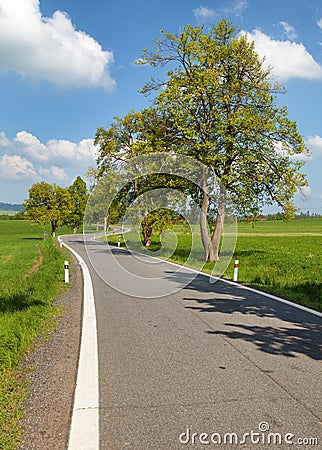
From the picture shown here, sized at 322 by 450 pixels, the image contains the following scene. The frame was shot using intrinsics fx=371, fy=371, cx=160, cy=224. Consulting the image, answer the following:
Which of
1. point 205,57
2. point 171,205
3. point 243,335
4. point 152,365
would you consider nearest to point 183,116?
point 205,57

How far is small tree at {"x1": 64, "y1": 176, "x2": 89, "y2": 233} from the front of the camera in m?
64.6

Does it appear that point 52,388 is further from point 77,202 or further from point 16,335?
point 77,202

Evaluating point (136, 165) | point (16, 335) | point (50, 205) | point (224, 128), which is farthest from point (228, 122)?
point (50, 205)

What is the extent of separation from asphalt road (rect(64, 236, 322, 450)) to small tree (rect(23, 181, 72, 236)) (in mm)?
53499

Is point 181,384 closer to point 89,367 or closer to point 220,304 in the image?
point 89,367

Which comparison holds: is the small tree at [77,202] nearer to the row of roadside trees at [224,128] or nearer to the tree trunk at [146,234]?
the tree trunk at [146,234]

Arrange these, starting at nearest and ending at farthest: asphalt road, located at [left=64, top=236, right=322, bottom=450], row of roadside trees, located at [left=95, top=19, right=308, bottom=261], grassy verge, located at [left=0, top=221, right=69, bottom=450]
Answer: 1. asphalt road, located at [left=64, top=236, right=322, bottom=450]
2. grassy verge, located at [left=0, top=221, right=69, bottom=450]
3. row of roadside trees, located at [left=95, top=19, right=308, bottom=261]

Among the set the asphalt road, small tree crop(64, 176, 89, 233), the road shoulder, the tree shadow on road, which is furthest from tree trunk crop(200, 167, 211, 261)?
small tree crop(64, 176, 89, 233)

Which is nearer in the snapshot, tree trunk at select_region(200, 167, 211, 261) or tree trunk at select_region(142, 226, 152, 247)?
tree trunk at select_region(200, 167, 211, 261)

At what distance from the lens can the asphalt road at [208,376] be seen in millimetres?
3166

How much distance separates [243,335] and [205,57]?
16.2 metres

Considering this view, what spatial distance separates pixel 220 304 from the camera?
28.0ft

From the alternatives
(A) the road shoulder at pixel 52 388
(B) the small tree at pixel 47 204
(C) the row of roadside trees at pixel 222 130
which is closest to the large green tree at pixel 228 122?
(C) the row of roadside trees at pixel 222 130

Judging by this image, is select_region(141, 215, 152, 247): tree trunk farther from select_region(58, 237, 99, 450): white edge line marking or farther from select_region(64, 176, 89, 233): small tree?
select_region(64, 176, 89, 233): small tree
